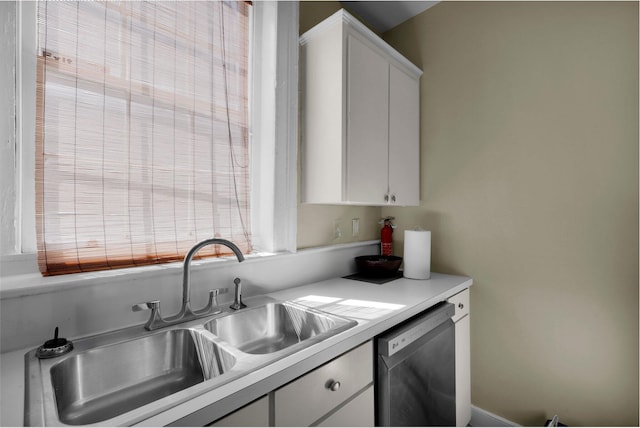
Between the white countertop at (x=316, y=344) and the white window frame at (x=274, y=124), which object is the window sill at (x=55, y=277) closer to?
the white countertop at (x=316, y=344)

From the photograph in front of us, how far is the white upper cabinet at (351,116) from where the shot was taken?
163 cm

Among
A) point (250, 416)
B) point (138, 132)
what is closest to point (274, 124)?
point (138, 132)

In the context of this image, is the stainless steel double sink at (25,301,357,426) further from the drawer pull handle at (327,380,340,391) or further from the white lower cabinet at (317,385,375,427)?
the white lower cabinet at (317,385,375,427)

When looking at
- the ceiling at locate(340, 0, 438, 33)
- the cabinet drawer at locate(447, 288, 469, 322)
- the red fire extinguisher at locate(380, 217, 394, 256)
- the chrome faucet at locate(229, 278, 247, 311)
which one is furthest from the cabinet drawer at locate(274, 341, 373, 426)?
the ceiling at locate(340, 0, 438, 33)

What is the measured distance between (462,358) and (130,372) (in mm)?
1687

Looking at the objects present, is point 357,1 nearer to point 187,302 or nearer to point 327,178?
point 327,178

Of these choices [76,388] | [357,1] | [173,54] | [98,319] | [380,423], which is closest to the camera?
[76,388]

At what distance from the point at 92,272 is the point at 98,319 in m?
0.18

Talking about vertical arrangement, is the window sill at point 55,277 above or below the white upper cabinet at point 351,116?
below

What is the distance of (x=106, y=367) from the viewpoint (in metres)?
0.97

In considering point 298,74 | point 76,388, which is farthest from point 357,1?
point 76,388

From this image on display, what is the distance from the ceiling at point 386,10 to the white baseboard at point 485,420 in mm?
2632

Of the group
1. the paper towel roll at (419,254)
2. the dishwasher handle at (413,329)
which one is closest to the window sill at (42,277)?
the dishwasher handle at (413,329)

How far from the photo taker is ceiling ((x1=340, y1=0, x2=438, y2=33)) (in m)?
2.12
